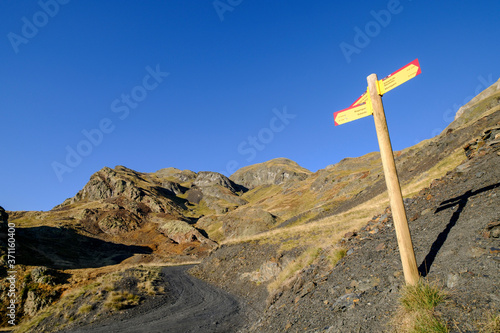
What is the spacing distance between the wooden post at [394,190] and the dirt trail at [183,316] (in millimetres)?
10470

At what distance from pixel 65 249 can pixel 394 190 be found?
218ft

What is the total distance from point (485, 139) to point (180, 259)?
46.2 meters

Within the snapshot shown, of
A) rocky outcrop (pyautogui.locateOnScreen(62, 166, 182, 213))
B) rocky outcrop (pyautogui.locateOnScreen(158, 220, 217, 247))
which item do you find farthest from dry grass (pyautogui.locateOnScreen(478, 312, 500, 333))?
rocky outcrop (pyautogui.locateOnScreen(62, 166, 182, 213))

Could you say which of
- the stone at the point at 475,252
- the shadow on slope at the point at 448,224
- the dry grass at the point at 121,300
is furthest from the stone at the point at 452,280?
the dry grass at the point at 121,300

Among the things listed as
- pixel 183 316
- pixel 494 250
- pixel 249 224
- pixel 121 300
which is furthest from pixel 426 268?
pixel 249 224

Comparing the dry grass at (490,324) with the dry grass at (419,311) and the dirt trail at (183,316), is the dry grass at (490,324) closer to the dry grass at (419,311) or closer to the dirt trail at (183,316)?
the dry grass at (419,311)

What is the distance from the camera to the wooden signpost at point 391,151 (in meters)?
5.51


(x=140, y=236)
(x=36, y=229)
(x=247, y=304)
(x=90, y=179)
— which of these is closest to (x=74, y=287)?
(x=247, y=304)

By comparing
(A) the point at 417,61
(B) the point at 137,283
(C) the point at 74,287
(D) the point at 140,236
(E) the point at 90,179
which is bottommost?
(B) the point at 137,283

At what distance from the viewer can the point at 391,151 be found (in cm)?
593

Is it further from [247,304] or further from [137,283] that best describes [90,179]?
[247,304]

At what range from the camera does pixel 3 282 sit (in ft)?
72.3

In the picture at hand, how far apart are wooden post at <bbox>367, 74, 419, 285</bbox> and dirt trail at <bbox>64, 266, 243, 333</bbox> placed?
10.5m

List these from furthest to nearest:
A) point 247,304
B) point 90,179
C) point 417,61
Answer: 1. point 90,179
2. point 247,304
3. point 417,61
